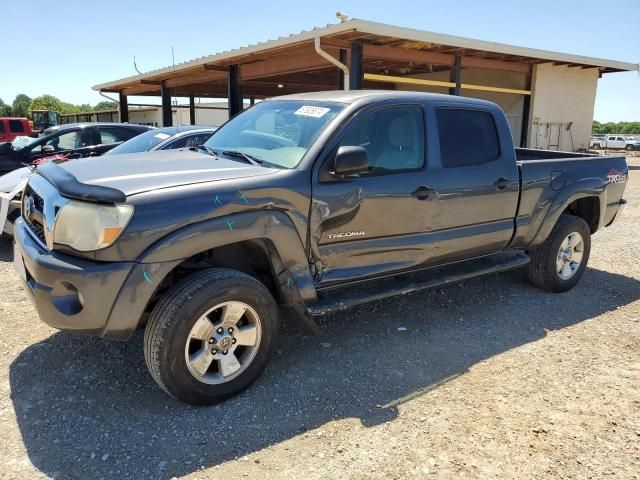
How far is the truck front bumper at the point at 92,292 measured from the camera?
8.73 feet

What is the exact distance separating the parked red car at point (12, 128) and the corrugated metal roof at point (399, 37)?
21.1ft

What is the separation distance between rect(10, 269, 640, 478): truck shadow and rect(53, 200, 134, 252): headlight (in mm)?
1053

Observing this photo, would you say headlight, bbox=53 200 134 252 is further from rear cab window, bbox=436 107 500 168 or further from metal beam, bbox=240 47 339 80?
metal beam, bbox=240 47 339 80

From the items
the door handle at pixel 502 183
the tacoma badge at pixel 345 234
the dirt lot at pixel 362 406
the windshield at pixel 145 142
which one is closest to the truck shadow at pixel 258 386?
the dirt lot at pixel 362 406

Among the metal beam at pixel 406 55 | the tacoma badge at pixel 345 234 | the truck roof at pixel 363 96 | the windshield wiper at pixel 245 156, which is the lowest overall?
the tacoma badge at pixel 345 234

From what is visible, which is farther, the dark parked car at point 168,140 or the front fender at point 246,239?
the dark parked car at point 168,140

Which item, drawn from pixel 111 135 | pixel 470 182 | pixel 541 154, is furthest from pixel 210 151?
pixel 111 135

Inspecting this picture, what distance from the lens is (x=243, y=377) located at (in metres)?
3.20

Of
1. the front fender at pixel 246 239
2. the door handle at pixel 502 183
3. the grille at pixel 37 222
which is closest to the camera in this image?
the front fender at pixel 246 239

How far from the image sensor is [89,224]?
2729 millimetres

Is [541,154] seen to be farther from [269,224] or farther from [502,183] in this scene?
[269,224]

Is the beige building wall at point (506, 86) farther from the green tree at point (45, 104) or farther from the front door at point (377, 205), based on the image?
the green tree at point (45, 104)

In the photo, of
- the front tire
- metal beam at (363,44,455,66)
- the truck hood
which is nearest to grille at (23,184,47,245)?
the truck hood

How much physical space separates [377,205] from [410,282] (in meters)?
0.78
